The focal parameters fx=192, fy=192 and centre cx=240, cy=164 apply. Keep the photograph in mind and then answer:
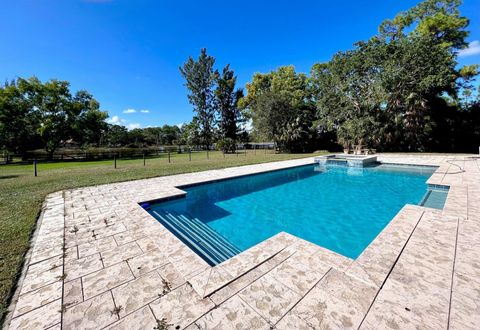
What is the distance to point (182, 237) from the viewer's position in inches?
138

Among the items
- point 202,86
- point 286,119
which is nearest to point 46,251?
point 286,119

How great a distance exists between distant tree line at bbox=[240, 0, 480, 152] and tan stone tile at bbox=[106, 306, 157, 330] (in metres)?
17.4

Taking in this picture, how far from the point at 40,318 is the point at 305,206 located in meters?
5.05

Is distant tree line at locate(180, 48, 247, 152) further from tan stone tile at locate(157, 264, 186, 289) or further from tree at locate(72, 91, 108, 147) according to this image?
tan stone tile at locate(157, 264, 186, 289)

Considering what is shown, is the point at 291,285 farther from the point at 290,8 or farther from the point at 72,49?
the point at 290,8

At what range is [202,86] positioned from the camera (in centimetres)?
2545

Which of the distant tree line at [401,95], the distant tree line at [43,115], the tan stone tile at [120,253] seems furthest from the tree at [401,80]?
the distant tree line at [43,115]

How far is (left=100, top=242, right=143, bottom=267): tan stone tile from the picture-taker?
223 cm

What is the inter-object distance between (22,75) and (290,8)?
23.9 metres

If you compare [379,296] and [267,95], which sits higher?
[267,95]

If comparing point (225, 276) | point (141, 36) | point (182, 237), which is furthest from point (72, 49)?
point (225, 276)

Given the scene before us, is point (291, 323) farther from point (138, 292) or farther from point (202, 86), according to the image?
point (202, 86)

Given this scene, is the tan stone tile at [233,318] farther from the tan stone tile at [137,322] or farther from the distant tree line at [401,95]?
the distant tree line at [401,95]

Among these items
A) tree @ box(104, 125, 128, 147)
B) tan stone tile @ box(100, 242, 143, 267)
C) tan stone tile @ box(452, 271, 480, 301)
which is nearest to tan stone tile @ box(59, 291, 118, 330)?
tan stone tile @ box(100, 242, 143, 267)
